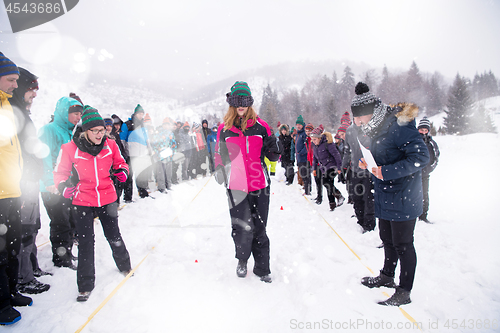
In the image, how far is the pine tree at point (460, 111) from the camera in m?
40.4

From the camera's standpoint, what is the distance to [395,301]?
8.04 feet

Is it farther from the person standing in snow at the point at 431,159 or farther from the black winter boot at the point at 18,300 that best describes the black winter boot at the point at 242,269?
the person standing in snow at the point at 431,159

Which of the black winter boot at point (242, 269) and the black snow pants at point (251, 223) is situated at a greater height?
the black snow pants at point (251, 223)

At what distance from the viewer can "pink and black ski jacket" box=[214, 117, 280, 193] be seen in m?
3.04

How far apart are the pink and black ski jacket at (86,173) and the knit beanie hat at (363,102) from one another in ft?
10.5

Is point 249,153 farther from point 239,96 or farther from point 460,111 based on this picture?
point 460,111

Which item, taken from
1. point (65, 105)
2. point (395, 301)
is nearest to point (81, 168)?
point (65, 105)

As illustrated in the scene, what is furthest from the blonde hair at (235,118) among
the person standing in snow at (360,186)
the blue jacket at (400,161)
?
the person standing in snow at (360,186)

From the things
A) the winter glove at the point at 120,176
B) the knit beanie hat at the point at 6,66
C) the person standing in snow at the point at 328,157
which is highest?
the knit beanie hat at the point at 6,66

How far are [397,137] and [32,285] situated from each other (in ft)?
15.6

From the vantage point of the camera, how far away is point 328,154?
6.09 meters

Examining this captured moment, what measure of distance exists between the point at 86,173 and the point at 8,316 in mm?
1606

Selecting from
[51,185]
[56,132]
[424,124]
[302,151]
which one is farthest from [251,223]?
[302,151]

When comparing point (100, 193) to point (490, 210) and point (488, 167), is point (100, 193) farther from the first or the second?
point (488, 167)
